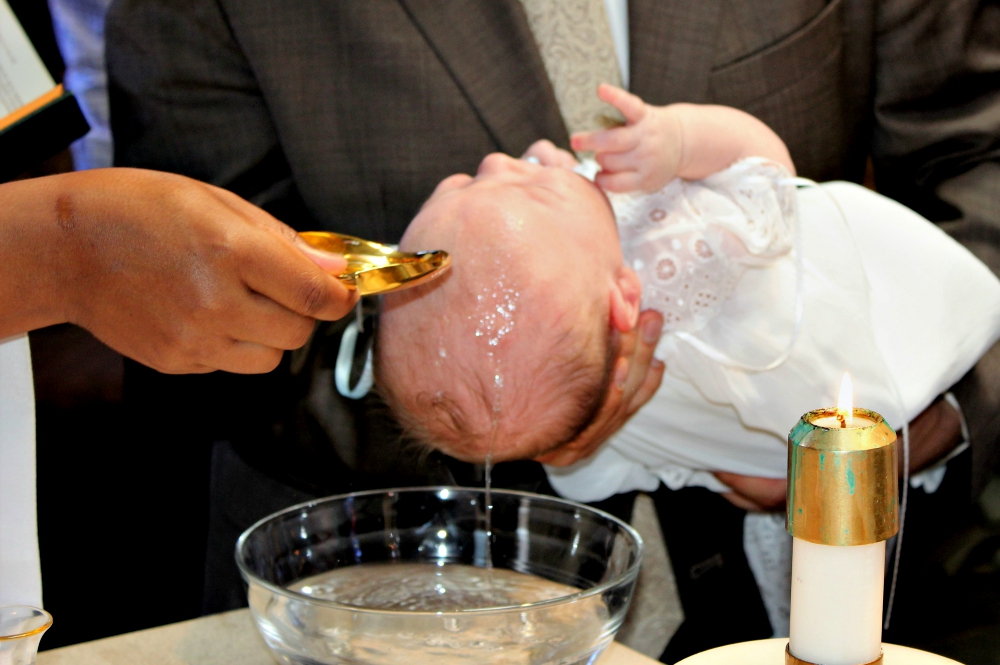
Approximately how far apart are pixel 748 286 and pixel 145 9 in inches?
38.3

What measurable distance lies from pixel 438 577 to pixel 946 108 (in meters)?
1.22

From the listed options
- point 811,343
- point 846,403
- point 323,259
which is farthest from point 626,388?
point 846,403

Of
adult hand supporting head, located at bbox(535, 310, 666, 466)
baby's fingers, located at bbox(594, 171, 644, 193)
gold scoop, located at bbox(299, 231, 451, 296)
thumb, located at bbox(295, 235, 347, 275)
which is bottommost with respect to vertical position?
adult hand supporting head, located at bbox(535, 310, 666, 466)

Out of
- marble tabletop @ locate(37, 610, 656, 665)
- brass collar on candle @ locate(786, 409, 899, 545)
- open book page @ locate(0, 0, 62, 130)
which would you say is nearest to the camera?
brass collar on candle @ locate(786, 409, 899, 545)

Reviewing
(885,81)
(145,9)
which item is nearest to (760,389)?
(885,81)

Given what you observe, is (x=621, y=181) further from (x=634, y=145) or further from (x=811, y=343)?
(x=811, y=343)

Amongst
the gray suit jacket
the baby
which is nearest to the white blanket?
the baby

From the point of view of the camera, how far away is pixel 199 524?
7.03 ft

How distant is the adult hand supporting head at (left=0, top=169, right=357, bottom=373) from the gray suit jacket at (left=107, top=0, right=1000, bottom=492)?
0.62m

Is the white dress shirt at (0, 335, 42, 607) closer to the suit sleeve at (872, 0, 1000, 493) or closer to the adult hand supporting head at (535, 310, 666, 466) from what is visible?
the adult hand supporting head at (535, 310, 666, 466)

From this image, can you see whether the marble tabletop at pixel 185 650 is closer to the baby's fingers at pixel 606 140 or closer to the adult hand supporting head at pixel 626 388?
the adult hand supporting head at pixel 626 388

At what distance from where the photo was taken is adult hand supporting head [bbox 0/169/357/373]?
2.45 ft

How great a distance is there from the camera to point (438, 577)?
789 millimetres

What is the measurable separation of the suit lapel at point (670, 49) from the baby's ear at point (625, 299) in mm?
382
